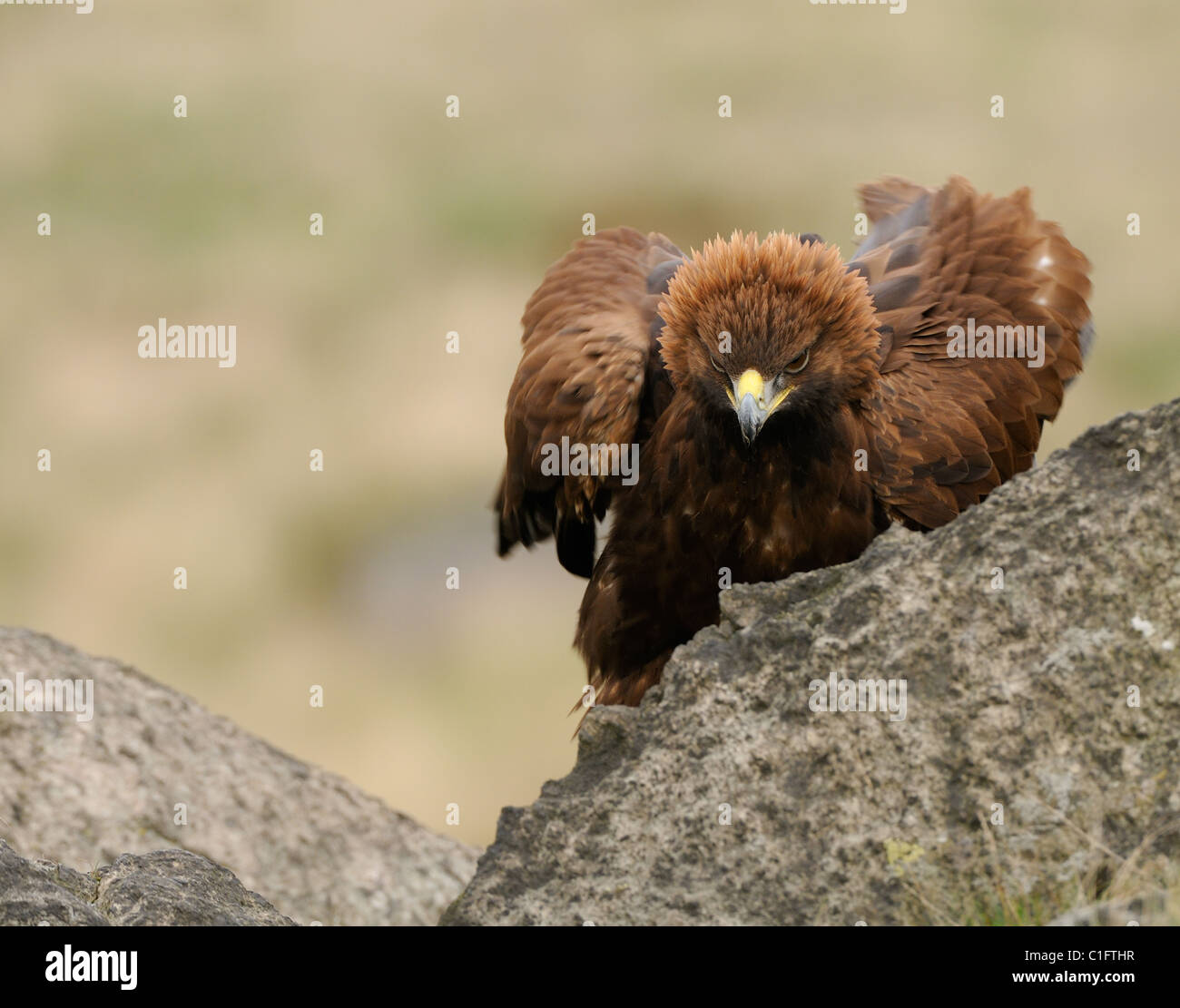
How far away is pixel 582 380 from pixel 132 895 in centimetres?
325

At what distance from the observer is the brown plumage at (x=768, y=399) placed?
5.39 metres

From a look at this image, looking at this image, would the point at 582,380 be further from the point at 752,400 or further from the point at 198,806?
the point at 198,806

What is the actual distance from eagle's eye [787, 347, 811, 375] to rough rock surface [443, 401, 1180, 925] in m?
1.72

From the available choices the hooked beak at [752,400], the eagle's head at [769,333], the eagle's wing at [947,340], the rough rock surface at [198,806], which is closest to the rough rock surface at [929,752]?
the hooked beak at [752,400]

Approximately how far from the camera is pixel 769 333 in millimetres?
5219

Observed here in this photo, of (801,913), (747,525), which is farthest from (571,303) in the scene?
(801,913)

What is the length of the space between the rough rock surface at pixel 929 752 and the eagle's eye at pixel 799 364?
1.72 metres

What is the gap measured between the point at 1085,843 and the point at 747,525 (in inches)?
108

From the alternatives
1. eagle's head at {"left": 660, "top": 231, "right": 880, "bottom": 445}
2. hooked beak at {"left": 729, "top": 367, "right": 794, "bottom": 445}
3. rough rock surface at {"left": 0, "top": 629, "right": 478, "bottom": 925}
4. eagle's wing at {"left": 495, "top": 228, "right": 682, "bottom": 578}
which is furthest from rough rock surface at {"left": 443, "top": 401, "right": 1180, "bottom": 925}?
rough rock surface at {"left": 0, "top": 629, "right": 478, "bottom": 925}

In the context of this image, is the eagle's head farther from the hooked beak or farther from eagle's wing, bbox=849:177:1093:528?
eagle's wing, bbox=849:177:1093:528

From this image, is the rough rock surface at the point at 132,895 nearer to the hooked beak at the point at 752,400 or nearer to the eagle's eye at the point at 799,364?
the hooked beak at the point at 752,400

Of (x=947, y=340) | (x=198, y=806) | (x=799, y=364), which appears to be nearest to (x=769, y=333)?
(x=799, y=364)

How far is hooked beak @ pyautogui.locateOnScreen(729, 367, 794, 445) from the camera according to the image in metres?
5.08
